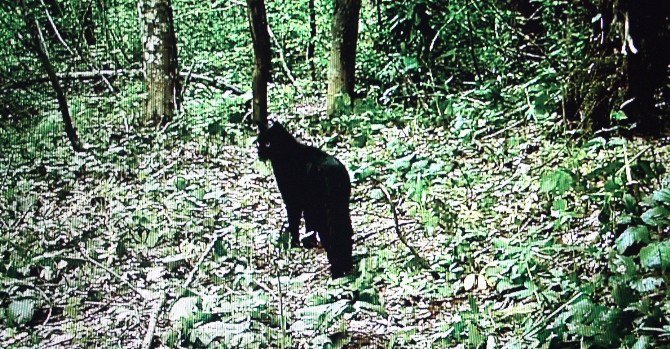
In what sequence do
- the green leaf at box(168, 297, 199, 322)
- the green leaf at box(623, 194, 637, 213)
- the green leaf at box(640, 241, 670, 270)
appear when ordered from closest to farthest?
the green leaf at box(640, 241, 670, 270) < the green leaf at box(623, 194, 637, 213) < the green leaf at box(168, 297, 199, 322)

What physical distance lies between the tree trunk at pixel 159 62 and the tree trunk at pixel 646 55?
6.60 metres

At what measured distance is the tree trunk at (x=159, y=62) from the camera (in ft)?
31.1

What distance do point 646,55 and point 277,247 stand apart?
12.0ft

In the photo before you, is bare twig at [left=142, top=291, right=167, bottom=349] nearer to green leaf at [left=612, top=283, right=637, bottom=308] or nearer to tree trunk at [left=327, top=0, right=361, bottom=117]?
green leaf at [left=612, top=283, right=637, bottom=308]

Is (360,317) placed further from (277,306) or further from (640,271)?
(640,271)

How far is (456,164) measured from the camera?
664 cm

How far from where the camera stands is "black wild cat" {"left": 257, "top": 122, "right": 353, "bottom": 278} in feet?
15.9

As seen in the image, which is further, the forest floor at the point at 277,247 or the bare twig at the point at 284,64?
the bare twig at the point at 284,64

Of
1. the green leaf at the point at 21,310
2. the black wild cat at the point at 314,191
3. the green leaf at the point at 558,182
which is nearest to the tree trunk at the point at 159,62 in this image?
the black wild cat at the point at 314,191

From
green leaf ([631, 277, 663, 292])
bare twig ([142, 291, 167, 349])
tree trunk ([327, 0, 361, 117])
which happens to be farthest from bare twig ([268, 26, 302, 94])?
green leaf ([631, 277, 663, 292])

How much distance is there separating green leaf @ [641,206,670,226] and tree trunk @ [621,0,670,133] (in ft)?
8.51

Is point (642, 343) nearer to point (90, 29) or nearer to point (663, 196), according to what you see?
point (663, 196)

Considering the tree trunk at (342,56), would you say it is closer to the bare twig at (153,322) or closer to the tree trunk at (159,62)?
the tree trunk at (159,62)

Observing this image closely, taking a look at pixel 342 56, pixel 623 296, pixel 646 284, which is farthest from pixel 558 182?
pixel 342 56
